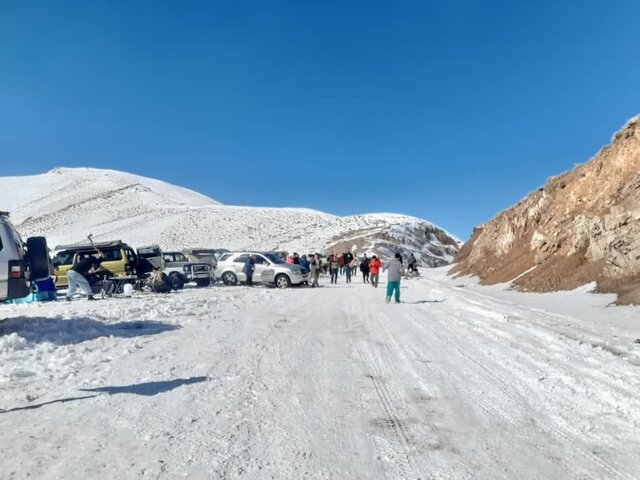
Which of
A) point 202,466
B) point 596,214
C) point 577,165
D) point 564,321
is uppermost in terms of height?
point 577,165

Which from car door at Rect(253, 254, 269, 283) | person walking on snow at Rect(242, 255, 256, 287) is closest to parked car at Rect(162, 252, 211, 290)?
person walking on snow at Rect(242, 255, 256, 287)

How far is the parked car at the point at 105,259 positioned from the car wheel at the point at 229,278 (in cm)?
560

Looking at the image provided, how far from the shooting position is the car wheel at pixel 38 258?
9.69m

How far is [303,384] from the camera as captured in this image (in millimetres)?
6074

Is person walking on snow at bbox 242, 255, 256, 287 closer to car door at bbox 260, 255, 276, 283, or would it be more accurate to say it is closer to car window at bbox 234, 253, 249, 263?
car window at bbox 234, 253, 249, 263

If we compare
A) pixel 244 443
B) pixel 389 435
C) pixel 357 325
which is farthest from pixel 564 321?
pixel 244 443

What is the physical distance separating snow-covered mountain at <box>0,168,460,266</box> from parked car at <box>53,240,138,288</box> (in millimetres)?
48362

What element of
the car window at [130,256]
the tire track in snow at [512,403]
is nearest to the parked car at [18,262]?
the tire track in snow at [512,403]

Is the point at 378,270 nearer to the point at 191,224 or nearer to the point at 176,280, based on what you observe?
the point at 176,280

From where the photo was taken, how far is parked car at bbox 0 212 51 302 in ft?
28.9

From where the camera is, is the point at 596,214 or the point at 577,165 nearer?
the point at 596,214

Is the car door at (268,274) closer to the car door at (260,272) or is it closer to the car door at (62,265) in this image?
the car door at (260,272)

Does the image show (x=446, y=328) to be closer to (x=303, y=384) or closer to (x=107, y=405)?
(x=303, y=384)

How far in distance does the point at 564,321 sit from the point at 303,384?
7436mm
